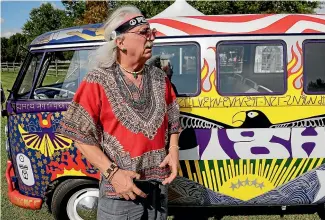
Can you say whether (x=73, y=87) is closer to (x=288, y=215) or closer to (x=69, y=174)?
(x=69, y=174)

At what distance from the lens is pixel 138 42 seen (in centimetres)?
240

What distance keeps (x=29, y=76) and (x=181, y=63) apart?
1714mm

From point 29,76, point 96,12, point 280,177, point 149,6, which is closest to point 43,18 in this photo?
point 96,12

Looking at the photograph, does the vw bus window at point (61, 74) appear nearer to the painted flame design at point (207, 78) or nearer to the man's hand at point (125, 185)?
the painted flame design at point (207, 78)

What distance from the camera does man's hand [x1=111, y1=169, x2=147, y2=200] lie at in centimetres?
225

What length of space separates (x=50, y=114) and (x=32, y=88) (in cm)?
41

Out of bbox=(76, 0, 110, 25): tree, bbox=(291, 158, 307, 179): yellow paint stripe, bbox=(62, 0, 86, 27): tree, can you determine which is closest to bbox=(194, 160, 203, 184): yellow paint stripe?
bbox=(291, 158, 307, 179): yellow paint stripe

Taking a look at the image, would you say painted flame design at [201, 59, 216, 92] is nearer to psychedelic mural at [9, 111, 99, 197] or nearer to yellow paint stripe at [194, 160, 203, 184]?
yellow paint stripe at [194, 160, 203, 184]

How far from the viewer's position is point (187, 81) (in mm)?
3975

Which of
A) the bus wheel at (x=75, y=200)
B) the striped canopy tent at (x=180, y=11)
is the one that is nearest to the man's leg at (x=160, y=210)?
the bus wheel at (x=75, y=200)

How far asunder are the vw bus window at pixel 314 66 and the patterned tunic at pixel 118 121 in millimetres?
2168

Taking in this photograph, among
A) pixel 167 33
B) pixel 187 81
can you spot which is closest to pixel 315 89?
pixel 187 81

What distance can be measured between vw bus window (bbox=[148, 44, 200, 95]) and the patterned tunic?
5.09 feet

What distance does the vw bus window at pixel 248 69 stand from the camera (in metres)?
3.94
